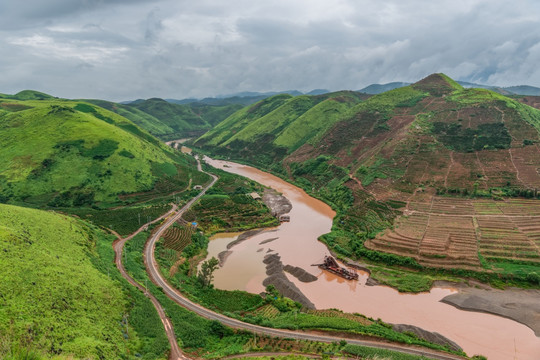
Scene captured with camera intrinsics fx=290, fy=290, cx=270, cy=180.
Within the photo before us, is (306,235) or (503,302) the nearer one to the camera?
(503,302)

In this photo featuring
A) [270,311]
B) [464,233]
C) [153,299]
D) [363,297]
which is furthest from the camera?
[464,233]

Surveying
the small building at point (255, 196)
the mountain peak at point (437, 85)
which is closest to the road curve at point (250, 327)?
the small building at point (255, 196)

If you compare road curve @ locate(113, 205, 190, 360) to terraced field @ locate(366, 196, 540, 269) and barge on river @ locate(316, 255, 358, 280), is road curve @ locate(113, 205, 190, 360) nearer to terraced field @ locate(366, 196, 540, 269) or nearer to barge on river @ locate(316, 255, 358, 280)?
barge on river @ locate(316, 255, 358, 280)

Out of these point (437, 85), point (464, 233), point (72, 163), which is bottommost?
point (464, 233)

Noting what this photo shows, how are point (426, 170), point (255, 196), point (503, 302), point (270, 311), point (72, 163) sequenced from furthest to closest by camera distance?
point (255, 196) < point (72, 163) < point (426, 170) < point (503, 302) < point (270, 311)

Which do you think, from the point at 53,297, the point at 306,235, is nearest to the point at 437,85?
the point at 306,235

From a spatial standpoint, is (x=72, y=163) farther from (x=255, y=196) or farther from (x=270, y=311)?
(x=270, y=311)

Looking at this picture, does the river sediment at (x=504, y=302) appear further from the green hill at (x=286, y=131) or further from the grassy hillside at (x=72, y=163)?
the green hill at (x=286, y=131)
